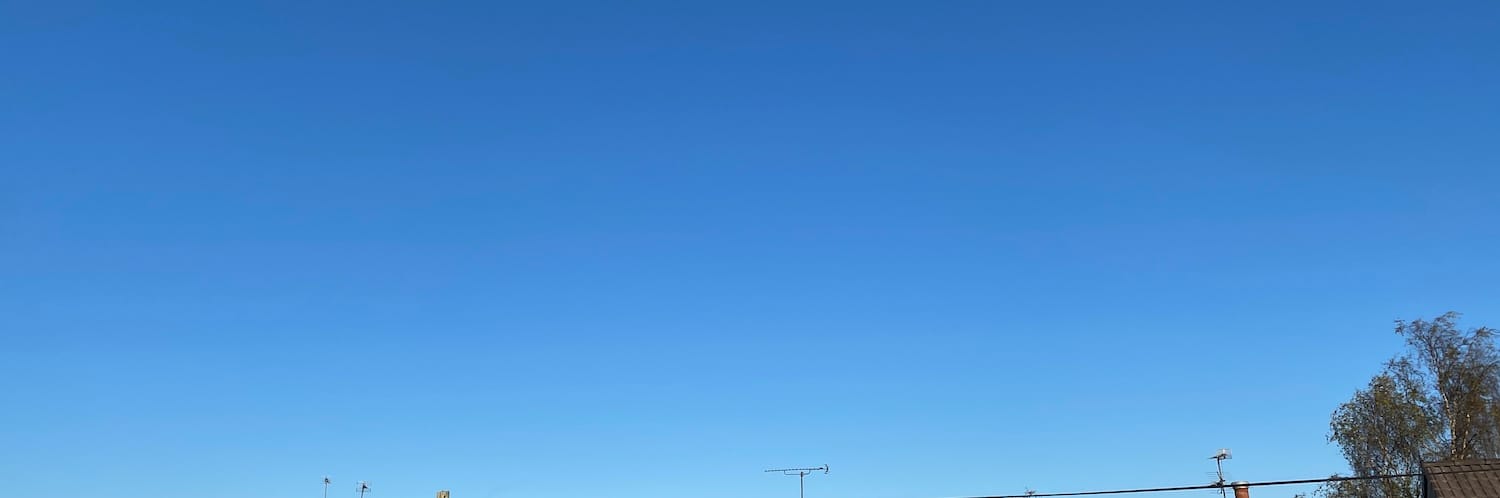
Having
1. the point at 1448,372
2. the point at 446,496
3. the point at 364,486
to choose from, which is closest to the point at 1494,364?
the point at 1448,372

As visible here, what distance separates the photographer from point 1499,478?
42.0m

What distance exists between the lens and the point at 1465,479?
4212 cm

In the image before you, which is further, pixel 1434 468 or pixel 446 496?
pixel 446 496

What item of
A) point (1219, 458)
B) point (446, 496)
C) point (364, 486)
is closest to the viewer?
point (446, 496)

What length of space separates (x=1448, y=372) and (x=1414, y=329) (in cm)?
305

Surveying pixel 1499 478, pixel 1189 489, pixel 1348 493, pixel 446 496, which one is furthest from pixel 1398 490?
pixel 446 496

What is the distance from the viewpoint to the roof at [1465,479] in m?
41.5

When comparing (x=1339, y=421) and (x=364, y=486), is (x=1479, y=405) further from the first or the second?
(x=364, y=486)

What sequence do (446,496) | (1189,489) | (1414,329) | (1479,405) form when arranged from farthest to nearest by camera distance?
(1414,329) < (1479,405) < (446,496) < (1189,489)

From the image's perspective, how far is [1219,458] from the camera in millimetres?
74125

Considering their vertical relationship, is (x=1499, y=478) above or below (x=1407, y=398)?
below

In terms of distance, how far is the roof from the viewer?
41.5 metres

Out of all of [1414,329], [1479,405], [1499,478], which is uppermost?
[1414,329]

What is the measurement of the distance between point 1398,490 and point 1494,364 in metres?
8.36
